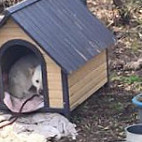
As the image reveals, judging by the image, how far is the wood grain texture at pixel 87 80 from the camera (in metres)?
5.72

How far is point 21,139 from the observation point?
525 cm

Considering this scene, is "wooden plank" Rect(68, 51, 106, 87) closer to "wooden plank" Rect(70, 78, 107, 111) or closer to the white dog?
"wooden plank" Rect(70, 78, 107, 111)

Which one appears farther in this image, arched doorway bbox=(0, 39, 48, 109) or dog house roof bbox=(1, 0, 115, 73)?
arched doorway bbox=(0, 39, 48, 109)

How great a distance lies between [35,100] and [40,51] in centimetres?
68

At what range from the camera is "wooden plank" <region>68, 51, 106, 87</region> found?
223 inches

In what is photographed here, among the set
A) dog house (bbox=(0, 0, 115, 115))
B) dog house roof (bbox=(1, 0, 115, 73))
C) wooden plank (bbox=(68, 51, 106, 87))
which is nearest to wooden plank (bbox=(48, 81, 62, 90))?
dog house (bbox=(0, 0, 115, 115))

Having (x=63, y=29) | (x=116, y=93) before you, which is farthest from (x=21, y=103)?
(x=116, y=93)

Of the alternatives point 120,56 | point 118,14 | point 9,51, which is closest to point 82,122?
point 9,51

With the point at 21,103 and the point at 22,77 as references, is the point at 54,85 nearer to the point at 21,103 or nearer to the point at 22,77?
the point at 21,103

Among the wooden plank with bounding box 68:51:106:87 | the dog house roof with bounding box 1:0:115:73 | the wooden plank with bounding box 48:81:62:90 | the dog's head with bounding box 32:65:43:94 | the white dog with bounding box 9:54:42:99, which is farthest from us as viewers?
the white dog with bounding box 9:54:42:99

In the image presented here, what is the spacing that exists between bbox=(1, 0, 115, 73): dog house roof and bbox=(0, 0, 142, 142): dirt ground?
2.15 ft

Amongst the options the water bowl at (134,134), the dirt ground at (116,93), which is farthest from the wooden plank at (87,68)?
the water bowl at (134,134)

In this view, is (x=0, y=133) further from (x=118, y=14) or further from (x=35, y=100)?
(x=118, y=14)

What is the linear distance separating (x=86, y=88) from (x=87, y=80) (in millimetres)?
95
